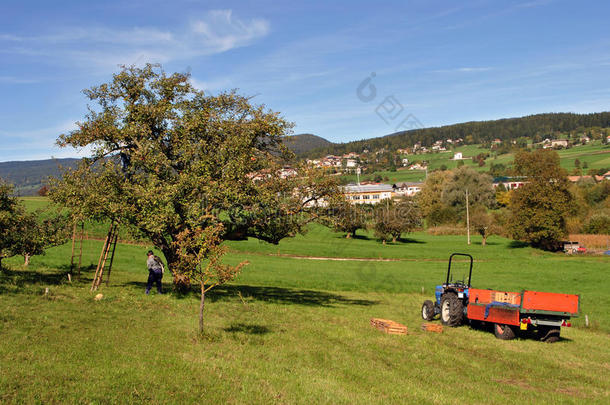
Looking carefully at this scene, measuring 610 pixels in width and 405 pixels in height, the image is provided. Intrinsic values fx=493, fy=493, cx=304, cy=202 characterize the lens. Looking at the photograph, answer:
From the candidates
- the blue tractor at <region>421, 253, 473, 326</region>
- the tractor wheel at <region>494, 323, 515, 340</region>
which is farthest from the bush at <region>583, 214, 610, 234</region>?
the tractor wheel at <region>494, 323, 515, 340</region>

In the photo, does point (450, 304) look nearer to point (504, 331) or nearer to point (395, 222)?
point (504, 331)

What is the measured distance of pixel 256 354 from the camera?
14.0 m

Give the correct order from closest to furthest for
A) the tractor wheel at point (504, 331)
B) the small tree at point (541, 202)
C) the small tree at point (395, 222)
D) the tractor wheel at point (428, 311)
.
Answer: the tractor wheel at point (504, 331) → the tractor wheel at point (428, 311) → the small tree at point (541, 202) → the small tree at point (395, 222)

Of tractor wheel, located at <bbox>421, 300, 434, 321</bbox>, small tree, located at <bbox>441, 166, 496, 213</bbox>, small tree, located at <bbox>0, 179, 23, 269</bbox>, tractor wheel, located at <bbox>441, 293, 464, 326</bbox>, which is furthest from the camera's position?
small tree, located at <bbox>441, 166, 496, 213</bbox>

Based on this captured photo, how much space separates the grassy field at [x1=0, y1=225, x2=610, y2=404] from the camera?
34.9 feet

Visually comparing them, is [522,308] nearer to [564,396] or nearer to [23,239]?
[564,396]

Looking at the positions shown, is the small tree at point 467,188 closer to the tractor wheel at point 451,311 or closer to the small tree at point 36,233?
the tractor wheel at point 451,311

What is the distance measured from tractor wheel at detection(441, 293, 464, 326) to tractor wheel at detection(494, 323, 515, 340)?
177 cm

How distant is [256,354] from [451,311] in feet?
32.0

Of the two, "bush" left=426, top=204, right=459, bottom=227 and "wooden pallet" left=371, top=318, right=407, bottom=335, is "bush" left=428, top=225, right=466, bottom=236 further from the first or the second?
"wooden pallet" left=371, top=318, right=407, bottom=335

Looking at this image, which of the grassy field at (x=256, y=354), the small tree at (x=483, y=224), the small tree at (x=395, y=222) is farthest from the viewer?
the small tree at (x=483, y=224)

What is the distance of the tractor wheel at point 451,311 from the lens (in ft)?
66.1

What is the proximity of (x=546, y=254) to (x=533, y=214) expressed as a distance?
21.4 feet

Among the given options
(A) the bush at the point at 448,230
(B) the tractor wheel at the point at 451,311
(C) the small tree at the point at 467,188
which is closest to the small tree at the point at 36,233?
(B) the tractor wheel at the point at 451,311
